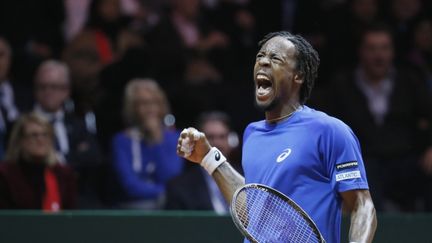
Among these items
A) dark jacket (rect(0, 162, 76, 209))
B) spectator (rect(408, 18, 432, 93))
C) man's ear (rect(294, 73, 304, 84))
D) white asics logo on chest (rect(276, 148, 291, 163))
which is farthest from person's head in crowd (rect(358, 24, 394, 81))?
white asics logo on chest (rect(276, 148, 291, 163))

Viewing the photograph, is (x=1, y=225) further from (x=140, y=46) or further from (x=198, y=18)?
(x=198, y=18)

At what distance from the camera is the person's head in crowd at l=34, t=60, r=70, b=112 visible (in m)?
8.03

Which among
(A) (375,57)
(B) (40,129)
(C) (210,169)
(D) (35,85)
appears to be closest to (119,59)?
(D) (35,85)

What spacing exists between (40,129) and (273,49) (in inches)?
138

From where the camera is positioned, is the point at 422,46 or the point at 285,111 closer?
the point at 285,111

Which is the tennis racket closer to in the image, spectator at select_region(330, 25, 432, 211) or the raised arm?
the raised arm

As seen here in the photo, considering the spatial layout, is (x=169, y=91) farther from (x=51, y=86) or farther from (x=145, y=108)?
(x=51, y=86)

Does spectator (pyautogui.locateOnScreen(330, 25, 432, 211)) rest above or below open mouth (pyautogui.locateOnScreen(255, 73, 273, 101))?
below

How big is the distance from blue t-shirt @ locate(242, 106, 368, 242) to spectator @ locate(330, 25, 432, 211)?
4218 mm

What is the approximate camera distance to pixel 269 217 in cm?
396

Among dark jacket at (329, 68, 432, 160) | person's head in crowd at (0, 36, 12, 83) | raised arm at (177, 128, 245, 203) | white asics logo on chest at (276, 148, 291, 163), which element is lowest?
dark jacket at (329, 68, 432, 160)

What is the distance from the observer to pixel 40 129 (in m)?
7.32

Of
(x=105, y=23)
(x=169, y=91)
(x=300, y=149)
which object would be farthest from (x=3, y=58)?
(x=300, y=149)

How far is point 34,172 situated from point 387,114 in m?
3.43
